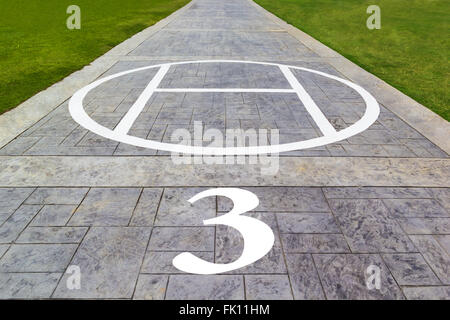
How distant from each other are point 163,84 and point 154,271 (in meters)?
6.20

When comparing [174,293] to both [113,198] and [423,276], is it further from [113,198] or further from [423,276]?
[423,276]

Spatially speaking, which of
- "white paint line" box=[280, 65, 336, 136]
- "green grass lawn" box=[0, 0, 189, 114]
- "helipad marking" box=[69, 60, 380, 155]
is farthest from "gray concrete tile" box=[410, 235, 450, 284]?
"green grass lawn" box=[0, 0, 189, 114]

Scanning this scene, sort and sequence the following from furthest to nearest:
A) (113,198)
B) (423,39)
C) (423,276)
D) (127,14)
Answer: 1. (127,14)
2. (423,39)
3. (113,198)
4. (423,276)

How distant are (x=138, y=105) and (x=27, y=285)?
4.73 meters

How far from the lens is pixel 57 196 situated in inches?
169

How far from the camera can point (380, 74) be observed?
9.60 m

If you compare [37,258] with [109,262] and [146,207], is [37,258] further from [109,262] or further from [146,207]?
[146,207]

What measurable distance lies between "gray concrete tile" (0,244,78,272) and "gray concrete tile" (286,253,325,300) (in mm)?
2109

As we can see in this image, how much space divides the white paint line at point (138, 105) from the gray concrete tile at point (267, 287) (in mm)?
3792

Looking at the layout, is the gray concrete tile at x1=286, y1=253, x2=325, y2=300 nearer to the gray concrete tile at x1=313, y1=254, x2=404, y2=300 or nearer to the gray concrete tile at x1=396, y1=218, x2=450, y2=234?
the gray concrete tile at x1=313, y1=254, x2=404, y2=300

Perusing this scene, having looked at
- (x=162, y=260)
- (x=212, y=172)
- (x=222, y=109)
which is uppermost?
(x=222, y=109)

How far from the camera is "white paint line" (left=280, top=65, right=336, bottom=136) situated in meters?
6.16

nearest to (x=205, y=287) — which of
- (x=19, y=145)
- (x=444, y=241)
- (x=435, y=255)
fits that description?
(x=435, y=255)

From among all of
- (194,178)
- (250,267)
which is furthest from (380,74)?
(250,267)
